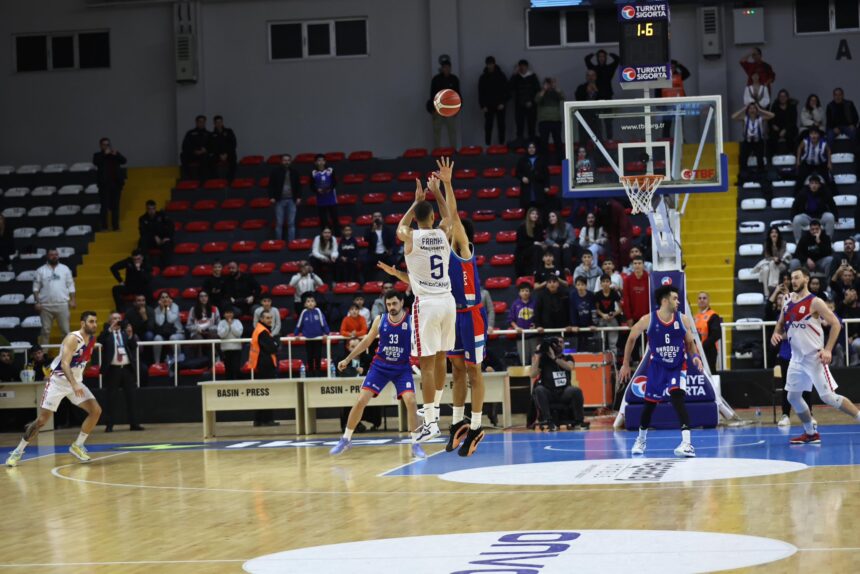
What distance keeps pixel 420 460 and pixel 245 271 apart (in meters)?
10.4

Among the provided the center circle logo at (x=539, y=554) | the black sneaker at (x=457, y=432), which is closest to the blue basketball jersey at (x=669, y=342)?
the black sneaker at (x=457, y=432)

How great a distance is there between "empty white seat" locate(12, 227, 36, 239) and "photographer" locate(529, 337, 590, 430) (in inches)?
534

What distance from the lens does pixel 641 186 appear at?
668 inches

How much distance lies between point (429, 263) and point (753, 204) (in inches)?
597

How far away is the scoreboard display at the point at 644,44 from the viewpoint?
1680 centimetres

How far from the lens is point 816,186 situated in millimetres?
22984

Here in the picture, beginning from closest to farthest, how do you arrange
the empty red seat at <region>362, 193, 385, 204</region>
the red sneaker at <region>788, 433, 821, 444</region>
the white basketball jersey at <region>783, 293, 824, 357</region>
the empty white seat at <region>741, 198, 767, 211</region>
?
the white basketball jersey at <region>783, 293, 824, 357</region> < the red sneaker at <region>788, 433, 821, 444</region> < the empty white seat at <region>741, 198, 767, 211</region> < the empty red seat at <region>362, 193, 385, 204</region>

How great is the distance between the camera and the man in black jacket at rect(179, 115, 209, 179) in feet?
89.7

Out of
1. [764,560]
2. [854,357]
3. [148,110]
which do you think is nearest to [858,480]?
[764,560]

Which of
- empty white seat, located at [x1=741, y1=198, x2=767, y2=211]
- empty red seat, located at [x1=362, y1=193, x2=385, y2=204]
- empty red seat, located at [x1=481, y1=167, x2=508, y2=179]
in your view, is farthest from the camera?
empty red seat, located at [x1=481, y1=167, x2=508, y2=179]

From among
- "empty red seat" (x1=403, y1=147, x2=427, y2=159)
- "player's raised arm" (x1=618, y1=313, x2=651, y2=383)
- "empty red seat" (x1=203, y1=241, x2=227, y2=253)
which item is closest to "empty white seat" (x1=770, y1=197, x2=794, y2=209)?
"empty red seat" (x1=403, y1=147, x2=427, y2=159)

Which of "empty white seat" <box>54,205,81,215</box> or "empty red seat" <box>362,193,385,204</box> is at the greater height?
"empty white seat" <box>54,205,81,215</box>

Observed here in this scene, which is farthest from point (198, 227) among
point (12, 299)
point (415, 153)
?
point (415, 153)

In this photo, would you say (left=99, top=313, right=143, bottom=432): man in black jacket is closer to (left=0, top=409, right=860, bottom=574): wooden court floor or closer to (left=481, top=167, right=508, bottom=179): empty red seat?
(left=0, top=409, right=860, bottom=574): wooden court floor
